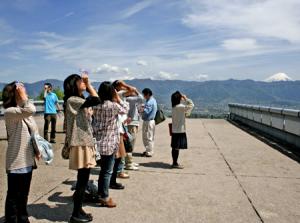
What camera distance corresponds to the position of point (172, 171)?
25.8 ft

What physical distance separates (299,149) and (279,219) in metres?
6.41

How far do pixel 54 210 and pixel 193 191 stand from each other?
7.82 ft

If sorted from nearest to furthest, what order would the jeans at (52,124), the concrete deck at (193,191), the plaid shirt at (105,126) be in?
1. the concrete deck at (193,191)
2. the plaid shirt at (105,126)
3. the jeans at (52,124)

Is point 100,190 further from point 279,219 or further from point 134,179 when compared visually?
point 279,219

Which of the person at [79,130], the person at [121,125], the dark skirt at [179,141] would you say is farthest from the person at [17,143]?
the dark skirt at [179,141]

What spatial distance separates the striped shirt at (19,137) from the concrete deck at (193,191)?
3.15 ft

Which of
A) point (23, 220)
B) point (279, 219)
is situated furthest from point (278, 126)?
point (23, 220)

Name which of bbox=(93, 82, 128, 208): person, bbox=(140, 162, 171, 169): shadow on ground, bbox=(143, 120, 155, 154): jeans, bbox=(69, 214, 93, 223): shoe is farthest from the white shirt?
bbox=(69, 214, 93, 223): shoe

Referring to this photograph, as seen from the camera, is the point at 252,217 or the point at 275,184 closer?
the point at 252,217

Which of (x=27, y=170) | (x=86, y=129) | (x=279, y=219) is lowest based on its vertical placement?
(x=279, y=219)

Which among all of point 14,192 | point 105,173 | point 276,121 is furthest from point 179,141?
point 276,121

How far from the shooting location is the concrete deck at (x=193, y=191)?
4949 mm

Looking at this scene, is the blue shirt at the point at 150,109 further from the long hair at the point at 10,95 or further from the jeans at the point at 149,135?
the long hair at the point at 10,95

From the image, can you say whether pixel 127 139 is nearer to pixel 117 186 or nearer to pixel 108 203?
pixel 117 186
